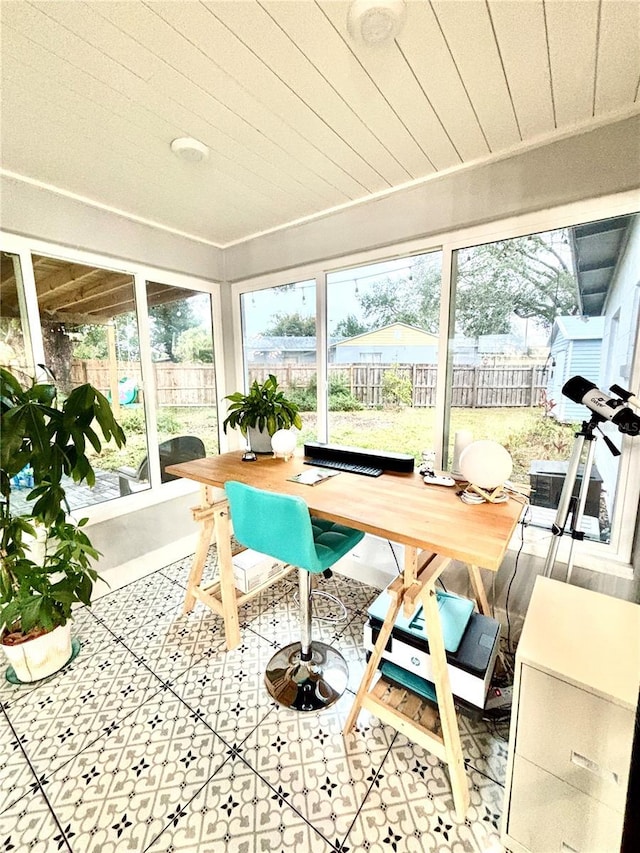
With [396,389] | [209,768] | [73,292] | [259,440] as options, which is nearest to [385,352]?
[396,389]

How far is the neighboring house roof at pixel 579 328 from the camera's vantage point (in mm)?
1495

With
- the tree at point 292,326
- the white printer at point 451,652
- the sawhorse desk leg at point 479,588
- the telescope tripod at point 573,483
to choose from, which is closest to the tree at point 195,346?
the tree at point 292,326

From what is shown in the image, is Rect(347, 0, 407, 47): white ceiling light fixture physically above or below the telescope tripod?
above

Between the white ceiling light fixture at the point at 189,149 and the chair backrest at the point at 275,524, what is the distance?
142cm

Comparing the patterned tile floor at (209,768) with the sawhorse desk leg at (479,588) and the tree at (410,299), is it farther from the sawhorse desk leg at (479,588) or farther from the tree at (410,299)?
the tree at (410,299)

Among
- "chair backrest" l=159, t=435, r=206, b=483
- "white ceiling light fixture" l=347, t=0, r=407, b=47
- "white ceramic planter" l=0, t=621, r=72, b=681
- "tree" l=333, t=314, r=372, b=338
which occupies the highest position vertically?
"white ceiling light fixture" l=347, t=0, r=407, b=47

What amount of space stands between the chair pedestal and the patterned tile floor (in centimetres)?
4

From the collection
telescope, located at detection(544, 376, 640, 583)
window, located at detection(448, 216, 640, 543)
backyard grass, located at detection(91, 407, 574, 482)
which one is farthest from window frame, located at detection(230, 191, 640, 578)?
telescope, located at detection(544, 376, 640, 583)

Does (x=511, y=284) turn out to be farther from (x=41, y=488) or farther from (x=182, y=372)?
(x=41, y=488)

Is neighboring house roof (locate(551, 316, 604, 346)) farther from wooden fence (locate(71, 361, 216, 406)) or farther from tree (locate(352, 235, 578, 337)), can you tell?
wooden fence (locate(71, 361, 216, 406))

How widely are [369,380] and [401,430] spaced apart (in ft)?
1.25

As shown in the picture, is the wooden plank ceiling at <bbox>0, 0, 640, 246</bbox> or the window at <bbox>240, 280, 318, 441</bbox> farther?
the window at <bbox>240, 280, 318, 441</bbox>

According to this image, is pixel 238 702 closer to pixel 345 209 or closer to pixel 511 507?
pixel 511 507

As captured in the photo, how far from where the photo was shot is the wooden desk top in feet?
3.25
